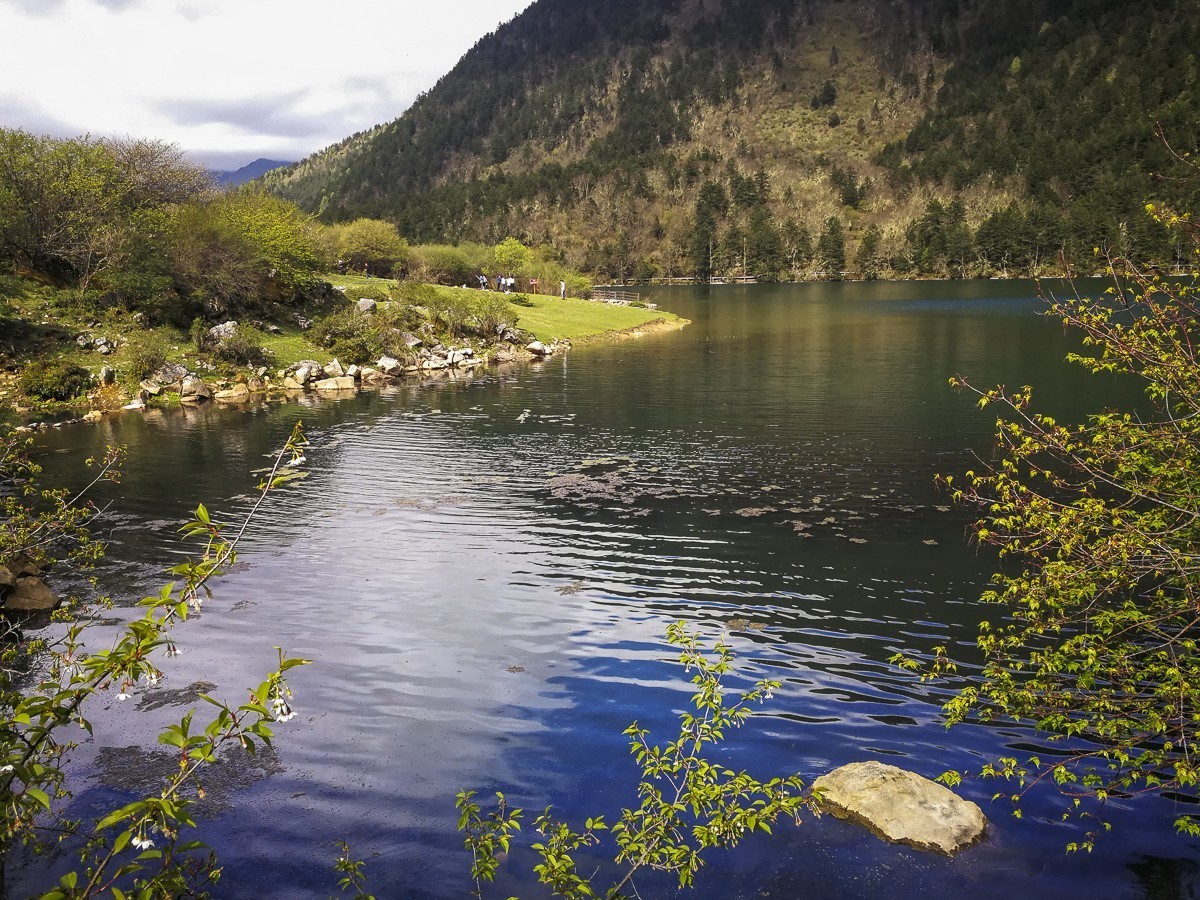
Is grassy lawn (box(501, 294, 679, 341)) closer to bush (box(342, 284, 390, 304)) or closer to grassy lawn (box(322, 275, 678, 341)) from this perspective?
grassy lawn (box(322, 275, 678, 341))

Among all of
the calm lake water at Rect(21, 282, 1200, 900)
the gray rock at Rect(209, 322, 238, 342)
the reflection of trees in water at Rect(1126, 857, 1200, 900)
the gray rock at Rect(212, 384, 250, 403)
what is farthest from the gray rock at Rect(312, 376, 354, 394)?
the reflection of trees in water at Rect(1126, 857, 1200, 900)

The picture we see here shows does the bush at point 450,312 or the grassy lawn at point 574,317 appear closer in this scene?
the bush at point 450,312

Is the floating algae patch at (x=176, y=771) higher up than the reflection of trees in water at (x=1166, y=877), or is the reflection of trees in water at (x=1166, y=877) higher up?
the floating algae patch at (x=176, y=771)

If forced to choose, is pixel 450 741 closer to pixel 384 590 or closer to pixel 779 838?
pixel 779 838

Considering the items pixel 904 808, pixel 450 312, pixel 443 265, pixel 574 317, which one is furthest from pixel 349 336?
pixel 904 808

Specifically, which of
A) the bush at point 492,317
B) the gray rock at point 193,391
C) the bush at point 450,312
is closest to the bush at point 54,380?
the gray rock at point 193,391

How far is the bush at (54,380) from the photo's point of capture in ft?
164

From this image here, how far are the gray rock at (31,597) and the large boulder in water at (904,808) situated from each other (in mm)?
19170

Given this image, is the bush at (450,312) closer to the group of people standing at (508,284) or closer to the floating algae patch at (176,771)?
the group of people standing at (508,284)

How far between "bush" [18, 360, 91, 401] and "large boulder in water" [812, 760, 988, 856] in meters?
55.6

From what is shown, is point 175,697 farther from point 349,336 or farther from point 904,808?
point 349,336

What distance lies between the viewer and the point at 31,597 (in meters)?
19.1

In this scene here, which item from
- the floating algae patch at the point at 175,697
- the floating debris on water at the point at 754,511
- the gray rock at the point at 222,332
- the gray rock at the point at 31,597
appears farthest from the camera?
the gray rock at the point at 222,332

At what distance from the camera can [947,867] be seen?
10.0m
